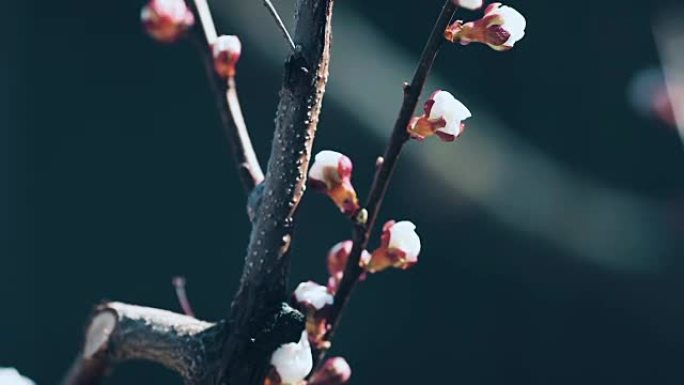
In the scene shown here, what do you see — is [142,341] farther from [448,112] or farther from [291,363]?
[448,112]

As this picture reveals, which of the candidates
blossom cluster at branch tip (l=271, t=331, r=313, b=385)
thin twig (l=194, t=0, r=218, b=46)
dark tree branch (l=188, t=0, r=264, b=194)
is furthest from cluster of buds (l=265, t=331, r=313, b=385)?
thin twig (l=194, t=0, r=218, b=46)

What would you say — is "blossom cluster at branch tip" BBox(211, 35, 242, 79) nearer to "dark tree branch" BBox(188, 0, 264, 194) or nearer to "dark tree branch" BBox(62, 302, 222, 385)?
"dark tree branch" BBox(188, 0, 264, 194)

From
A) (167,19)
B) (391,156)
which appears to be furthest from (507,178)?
(391,156)

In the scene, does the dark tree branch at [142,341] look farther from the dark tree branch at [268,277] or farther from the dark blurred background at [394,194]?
the dark blurred background at [394,194]

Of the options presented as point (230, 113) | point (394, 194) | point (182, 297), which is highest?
point (230, 113)

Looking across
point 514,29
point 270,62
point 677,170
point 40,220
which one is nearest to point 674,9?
point 677,170

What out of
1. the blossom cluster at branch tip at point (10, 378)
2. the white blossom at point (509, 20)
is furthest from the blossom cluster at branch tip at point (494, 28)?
the blossom cluster at branch tip at point (10, 378)

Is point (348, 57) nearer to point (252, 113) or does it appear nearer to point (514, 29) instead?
point (252, 113)
